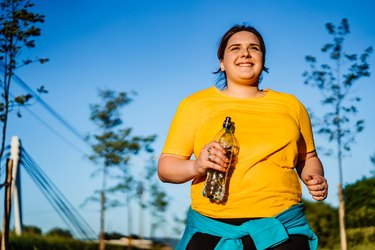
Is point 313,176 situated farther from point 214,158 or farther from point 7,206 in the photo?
point 7,206

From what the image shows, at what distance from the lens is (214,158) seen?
2010 millimetres

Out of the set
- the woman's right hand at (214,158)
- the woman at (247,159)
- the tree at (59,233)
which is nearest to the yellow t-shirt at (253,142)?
the woman at (247,159)

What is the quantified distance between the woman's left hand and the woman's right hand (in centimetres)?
41

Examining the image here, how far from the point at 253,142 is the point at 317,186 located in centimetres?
32

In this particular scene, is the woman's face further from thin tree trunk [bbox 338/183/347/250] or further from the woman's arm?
thin tree trunk [bbox 338/183/347/250]

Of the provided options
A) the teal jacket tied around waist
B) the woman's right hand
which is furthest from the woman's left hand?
the woman's right hand

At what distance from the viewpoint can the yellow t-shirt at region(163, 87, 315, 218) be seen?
7.02 feet

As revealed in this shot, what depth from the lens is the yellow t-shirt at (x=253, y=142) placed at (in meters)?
2.14

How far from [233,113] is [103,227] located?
58.8ft

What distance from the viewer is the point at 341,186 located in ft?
42.4

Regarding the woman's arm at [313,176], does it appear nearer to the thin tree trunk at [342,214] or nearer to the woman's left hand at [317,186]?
the woman's left hand at [317,186]

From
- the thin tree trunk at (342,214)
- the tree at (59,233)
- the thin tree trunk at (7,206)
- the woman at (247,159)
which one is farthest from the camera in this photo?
the tree at (59,233)

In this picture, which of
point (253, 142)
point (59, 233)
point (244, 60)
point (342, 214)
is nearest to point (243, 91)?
point (244, 60)

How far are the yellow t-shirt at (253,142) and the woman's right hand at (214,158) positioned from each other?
0.14 meters
